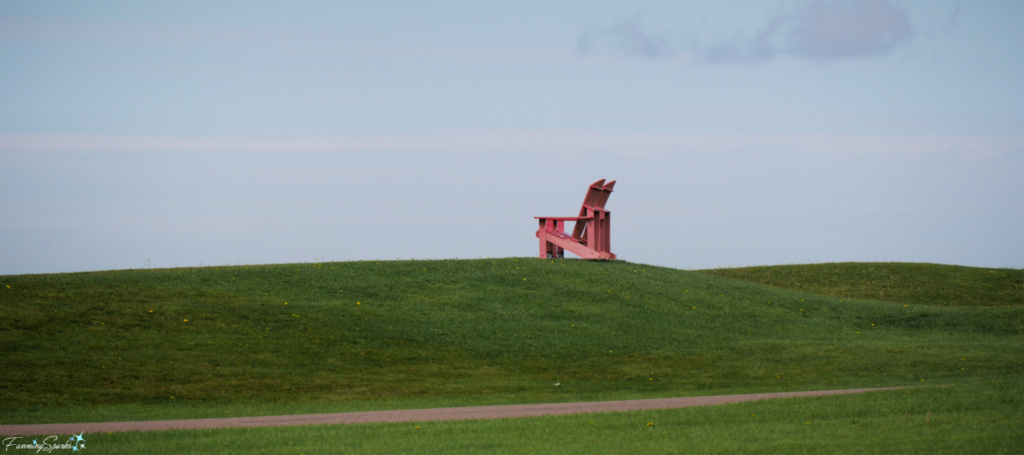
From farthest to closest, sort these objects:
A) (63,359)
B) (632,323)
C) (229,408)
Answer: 1. (632,323)
2. (63,359)
3. (229,408)

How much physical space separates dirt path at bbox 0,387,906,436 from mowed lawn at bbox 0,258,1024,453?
2.63 feet

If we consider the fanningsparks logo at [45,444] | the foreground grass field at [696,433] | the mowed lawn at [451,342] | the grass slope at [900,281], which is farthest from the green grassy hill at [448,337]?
the grass slope at [900,281]

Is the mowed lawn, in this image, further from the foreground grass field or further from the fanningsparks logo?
the fanningsparks logo

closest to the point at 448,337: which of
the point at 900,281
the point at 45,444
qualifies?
the point at 45,444

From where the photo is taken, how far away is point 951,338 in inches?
763

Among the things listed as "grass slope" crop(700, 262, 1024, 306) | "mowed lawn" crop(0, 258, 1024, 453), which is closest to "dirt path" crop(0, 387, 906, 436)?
"mowed lawn" crop(0, 258, 1024, 453)

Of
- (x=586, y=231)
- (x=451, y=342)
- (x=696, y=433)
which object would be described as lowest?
(x=696, y=433)

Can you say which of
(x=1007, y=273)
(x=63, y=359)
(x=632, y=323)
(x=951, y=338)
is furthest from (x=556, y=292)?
(x=1007, y=273)

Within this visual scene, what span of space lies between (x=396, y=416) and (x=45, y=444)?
4.09 m

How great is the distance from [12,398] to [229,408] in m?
3.44

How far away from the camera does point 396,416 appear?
10.4 m

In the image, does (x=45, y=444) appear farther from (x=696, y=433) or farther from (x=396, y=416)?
(x=696, y=433)

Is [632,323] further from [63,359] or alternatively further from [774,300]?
[63,359]

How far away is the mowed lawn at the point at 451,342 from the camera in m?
12.4
